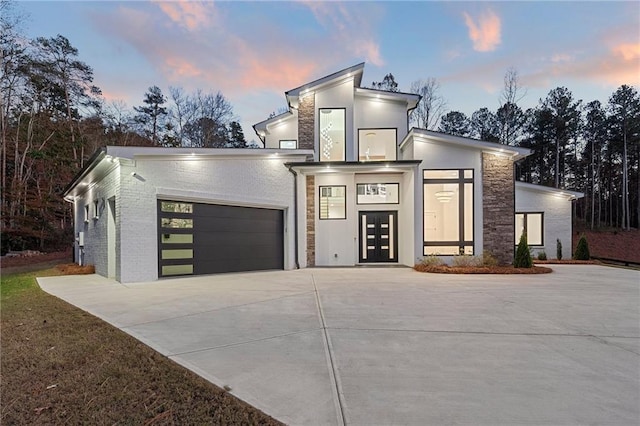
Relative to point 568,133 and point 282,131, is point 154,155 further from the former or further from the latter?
point 568,133

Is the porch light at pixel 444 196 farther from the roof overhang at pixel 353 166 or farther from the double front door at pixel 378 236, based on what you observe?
the double front door at pixel 378 236

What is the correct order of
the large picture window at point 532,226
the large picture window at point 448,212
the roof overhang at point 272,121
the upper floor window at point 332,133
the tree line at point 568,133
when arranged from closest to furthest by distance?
the large picture window at point 448,212 → the upper floor window at point 332,133 → the roof overhang at point 272,121 → the large picture window at point 532,226 → the tree line at point 568,133

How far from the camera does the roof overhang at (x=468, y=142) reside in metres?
Result: 10.7

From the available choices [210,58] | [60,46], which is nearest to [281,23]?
[210,58]

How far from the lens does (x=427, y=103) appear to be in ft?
83.1

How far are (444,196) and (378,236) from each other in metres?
2.92

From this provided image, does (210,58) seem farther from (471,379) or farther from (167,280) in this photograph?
(471,379)

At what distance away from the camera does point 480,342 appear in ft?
12.1

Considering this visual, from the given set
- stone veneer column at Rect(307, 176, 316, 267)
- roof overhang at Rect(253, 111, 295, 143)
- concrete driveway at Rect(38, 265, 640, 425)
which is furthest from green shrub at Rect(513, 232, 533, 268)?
roof overhang at Rect(253, 111, 295, 143)

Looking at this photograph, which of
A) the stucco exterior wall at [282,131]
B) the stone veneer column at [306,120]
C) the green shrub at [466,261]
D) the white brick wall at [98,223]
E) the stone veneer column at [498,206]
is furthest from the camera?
the stucco exterior wall at [282,131]

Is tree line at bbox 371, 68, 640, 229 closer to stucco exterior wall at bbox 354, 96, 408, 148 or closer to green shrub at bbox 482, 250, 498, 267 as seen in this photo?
stucco exterior wall at bbox 354, 96, 408, 148

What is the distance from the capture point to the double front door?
39.1 ft

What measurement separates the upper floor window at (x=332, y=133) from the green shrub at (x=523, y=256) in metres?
7.38

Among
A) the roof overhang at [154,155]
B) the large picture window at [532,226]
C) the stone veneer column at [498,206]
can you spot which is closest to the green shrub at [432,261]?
the stone veneer column at [498,206]
